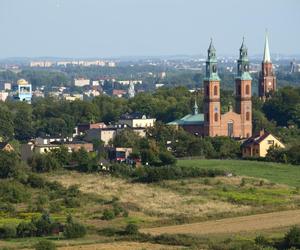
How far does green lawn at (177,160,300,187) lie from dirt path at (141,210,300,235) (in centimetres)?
961

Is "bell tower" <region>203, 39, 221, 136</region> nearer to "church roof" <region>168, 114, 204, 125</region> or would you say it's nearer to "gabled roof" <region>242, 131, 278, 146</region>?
"church roof" <region>168, 114, 204, 125</region>

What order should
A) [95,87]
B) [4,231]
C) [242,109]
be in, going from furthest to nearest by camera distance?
[95,87], [242,109], [4,231]

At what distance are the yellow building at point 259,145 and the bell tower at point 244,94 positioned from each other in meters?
8.58

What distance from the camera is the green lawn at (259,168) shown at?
51.1 meters

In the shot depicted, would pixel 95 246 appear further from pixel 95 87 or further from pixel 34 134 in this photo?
pixel 95 87

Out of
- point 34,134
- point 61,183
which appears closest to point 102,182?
point 61,183

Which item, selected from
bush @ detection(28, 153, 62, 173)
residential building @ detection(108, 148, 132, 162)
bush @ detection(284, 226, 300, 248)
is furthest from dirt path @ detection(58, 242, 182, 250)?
residential building @ detection(108, 148, 132, 162)

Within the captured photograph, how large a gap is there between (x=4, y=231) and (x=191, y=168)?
17600mm

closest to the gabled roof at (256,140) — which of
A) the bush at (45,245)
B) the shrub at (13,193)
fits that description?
the shrub at (13,193)

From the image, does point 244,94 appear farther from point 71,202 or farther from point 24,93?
point 24,93

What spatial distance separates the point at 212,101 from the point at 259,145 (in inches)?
363

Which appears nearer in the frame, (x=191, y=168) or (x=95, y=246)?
(x=95, y=246)

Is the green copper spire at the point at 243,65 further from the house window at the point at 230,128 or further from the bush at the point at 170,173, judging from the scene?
the bush at the point at 170,173

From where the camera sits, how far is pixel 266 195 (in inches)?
1769
